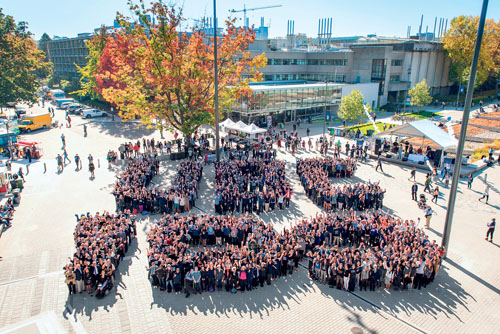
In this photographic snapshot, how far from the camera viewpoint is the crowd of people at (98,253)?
1185cm

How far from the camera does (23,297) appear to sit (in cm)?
1187

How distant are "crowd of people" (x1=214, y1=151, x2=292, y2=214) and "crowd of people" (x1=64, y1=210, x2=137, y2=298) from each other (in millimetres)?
5190

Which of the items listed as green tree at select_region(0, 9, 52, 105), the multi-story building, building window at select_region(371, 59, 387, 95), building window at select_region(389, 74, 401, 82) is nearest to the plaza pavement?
green tree at select_region(0, 9, 52, 105)

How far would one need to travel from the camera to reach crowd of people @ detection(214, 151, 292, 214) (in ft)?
60.2

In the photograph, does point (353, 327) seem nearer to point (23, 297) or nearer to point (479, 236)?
point (479, 236)

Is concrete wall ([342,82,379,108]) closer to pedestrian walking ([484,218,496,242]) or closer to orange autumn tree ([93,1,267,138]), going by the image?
orange autumn tree ([93,1,267,138])

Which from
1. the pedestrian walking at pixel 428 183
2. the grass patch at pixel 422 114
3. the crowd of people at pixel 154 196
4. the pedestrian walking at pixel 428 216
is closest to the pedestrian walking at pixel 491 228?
the pedestrian walking at pixel 428 216

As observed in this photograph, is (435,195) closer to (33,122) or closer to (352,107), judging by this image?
(352,107)

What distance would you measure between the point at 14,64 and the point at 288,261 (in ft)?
144

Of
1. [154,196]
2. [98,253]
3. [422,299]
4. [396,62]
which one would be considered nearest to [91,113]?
[154,196]

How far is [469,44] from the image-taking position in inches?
2363

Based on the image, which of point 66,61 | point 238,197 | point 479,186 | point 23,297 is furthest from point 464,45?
point 66,61

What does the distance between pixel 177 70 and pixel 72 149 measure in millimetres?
13970

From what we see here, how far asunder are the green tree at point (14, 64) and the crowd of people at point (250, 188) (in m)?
31.8
